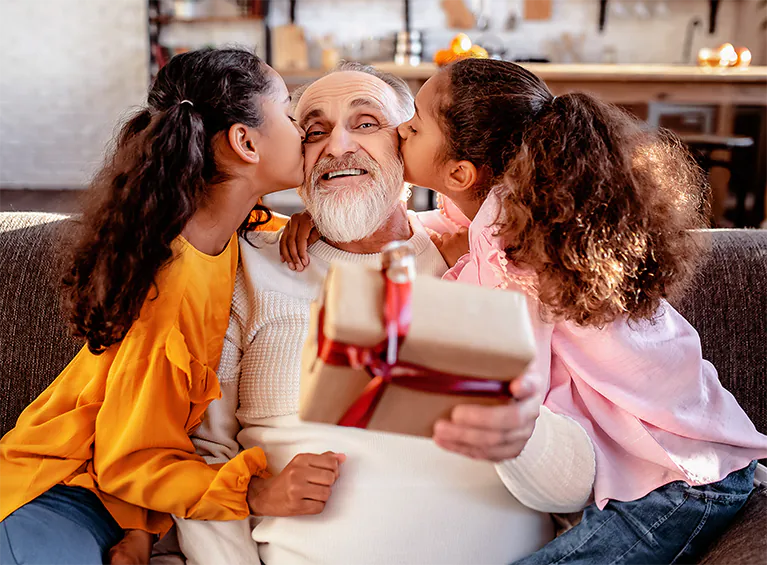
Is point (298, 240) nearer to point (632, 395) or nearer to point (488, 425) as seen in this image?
point (632, 395)

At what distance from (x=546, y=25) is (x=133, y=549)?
6.16m

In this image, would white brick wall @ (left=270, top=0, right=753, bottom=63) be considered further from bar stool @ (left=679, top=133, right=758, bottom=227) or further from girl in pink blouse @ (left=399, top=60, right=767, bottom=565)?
girl in pink blouse @ (left=399, top=60, right=767, bottom=565)

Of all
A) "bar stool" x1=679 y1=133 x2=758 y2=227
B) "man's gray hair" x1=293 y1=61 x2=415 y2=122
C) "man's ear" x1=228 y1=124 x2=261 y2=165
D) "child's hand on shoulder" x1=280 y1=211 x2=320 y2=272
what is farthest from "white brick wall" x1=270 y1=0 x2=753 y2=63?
"man's ear" x1=228 y1=124 x2=261 y2=165

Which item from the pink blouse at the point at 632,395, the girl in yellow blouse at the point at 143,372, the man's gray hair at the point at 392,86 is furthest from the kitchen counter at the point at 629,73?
the pink blouse at the point at 632,395

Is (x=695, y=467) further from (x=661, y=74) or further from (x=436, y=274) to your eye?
(x=661, y=74)

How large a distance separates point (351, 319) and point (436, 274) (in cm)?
91

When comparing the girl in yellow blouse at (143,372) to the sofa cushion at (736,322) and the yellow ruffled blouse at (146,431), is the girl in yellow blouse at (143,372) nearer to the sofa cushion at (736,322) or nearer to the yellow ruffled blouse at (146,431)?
the yellow ruffled blouse at (146,431)

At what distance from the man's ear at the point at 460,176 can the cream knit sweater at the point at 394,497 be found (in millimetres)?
458

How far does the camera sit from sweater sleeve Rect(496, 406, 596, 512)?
1.12 metres

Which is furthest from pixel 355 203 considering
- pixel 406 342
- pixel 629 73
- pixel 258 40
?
pixel 258 40

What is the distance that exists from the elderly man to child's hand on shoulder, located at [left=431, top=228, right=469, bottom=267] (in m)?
0.03

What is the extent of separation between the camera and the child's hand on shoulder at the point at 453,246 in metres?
1.68

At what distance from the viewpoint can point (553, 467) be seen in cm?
116

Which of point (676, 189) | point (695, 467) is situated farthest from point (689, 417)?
point (676, 189)
